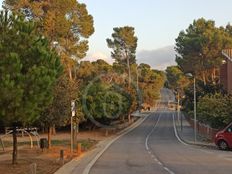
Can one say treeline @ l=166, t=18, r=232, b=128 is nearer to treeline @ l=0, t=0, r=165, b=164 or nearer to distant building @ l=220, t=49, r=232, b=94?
distant building @ l=220, t=49, r=232, b=94

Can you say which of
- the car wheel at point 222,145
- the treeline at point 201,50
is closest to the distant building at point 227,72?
the treeline at point 201,50

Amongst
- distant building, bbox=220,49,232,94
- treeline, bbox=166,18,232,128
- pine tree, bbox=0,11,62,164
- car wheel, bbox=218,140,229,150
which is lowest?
car wheel, bbox=218,140,229,150

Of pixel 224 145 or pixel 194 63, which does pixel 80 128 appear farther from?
pixel 224 145

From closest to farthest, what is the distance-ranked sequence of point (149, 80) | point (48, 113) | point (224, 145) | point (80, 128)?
point (48, 113) → point (224, 145) → point (80, 128) → point (149, 80)

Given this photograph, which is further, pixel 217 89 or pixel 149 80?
pixel 149 80

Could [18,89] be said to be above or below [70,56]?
below

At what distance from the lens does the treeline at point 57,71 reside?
1825 cm

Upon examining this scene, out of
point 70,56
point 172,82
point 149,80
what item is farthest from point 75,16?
point 172,82

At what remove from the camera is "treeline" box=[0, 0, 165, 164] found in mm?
18250

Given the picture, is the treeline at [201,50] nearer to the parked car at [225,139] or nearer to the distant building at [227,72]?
the distant building at [227,72]

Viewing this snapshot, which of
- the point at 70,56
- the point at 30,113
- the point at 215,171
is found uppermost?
the point at 70,56

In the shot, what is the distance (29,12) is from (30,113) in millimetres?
43614

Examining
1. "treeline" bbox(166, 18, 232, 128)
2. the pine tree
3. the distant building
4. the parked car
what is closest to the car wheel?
the parked car

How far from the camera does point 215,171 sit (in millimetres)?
18828
